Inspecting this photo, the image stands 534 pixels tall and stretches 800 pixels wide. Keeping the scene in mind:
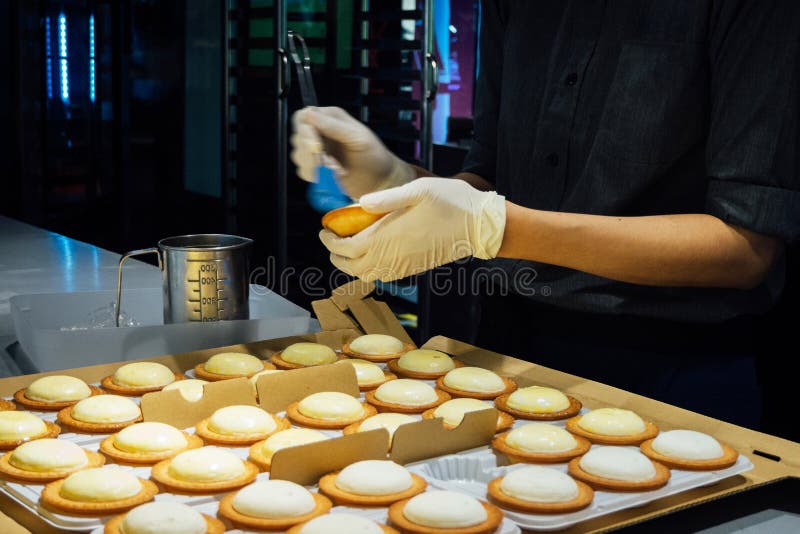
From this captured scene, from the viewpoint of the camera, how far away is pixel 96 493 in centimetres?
111

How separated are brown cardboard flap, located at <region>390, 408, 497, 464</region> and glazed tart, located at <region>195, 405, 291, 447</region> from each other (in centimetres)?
23

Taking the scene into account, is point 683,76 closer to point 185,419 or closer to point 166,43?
point 185,419

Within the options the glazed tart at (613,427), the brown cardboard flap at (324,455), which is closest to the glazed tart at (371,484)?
the brown cardboard flap at (324,455)

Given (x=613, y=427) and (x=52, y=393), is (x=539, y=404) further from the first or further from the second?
(x=52, y=393)

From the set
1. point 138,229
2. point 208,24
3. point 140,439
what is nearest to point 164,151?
point 138,229

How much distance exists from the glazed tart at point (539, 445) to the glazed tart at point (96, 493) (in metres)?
0.48

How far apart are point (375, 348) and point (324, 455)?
0.61 m

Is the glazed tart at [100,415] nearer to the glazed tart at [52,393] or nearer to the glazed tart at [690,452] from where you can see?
the glazed tart at [52,393]

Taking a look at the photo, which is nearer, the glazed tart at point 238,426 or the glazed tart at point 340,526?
the glazed tart at point 340,526

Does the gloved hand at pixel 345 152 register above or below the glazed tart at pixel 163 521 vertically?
above

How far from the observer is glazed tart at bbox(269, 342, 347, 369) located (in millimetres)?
1716

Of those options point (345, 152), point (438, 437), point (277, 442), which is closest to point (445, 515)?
point (438, 437)

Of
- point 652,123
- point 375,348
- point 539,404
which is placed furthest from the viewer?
point 375,348

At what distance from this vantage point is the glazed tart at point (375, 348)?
1.79 m
